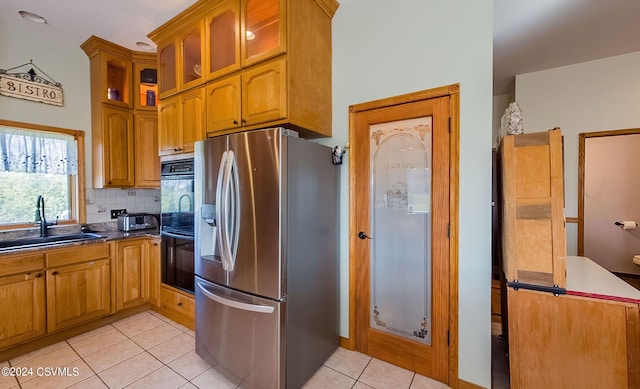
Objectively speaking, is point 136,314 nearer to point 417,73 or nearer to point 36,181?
point 36,181

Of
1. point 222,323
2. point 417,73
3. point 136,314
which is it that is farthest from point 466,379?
point 136,314

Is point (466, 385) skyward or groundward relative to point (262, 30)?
groundward

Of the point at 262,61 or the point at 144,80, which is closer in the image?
the point at 262,61

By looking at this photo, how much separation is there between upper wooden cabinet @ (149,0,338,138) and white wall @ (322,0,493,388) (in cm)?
50

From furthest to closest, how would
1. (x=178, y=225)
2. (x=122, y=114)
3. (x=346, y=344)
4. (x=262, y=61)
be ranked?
1. (x=122, y=114)
2. (x=178, y=225)
3. (x=346, y=344)
4. (x=262, y=61)

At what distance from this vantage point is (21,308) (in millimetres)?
2084

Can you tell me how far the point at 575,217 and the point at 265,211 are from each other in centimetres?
380

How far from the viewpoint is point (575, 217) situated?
3.13 meters

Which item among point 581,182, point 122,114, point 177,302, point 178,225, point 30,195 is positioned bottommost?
point 177,302

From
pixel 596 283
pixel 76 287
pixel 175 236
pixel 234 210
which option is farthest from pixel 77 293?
pixel 596 283

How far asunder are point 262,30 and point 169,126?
1.37 m

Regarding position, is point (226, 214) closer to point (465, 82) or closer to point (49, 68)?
point (465, 82)

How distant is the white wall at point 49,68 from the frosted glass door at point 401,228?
3.31 metres

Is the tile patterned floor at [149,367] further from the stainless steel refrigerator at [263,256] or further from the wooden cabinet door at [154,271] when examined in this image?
the wooden cabinet door at [154,271]
